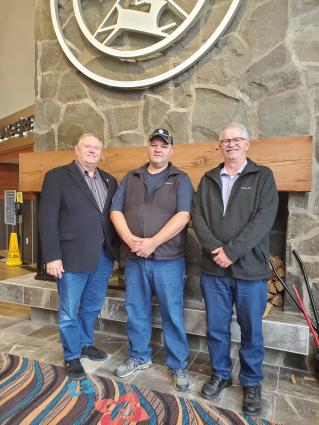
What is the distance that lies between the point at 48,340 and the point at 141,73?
2.35m

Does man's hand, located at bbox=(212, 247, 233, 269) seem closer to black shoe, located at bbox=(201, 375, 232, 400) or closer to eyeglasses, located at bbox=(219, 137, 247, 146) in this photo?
eyeglasses, located at bbox=(219, 137, 247, 146)

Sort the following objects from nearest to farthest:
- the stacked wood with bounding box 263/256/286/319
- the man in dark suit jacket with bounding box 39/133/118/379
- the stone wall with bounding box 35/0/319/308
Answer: the man in dark suit jacket with bounding box 39/133/118/379, the stone wall with bounding box 35/0/319/308, the stacked wood with bounding box 263/256/286/319

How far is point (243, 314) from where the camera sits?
5.91 ft

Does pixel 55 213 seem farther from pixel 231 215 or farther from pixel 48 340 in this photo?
pixel 48 340

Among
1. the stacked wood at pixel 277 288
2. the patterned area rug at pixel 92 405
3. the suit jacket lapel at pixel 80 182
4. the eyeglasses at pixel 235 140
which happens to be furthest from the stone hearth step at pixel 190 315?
the eyeglasses at pixel 235 140

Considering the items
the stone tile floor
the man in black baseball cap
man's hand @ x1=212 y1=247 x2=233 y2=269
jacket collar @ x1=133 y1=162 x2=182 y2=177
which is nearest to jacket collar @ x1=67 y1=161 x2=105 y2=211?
the man in black baseball cap

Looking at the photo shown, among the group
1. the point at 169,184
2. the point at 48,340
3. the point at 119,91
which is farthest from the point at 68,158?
the point at 48,340

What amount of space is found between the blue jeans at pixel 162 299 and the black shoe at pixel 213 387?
18 cm

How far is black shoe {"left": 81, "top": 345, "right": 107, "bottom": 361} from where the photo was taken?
2.30 meters

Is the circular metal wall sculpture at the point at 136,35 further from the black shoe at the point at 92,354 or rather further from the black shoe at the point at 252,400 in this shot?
the black shoe at the point at 252,400

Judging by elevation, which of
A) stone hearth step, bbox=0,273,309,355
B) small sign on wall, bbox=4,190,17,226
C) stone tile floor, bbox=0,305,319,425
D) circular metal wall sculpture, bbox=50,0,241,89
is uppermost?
circular metal wall sculpture, bbox=50,0,241,89

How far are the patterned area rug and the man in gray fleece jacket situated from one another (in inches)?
6.5

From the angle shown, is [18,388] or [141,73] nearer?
[18,388]

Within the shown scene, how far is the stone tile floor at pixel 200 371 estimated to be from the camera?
180 cm
